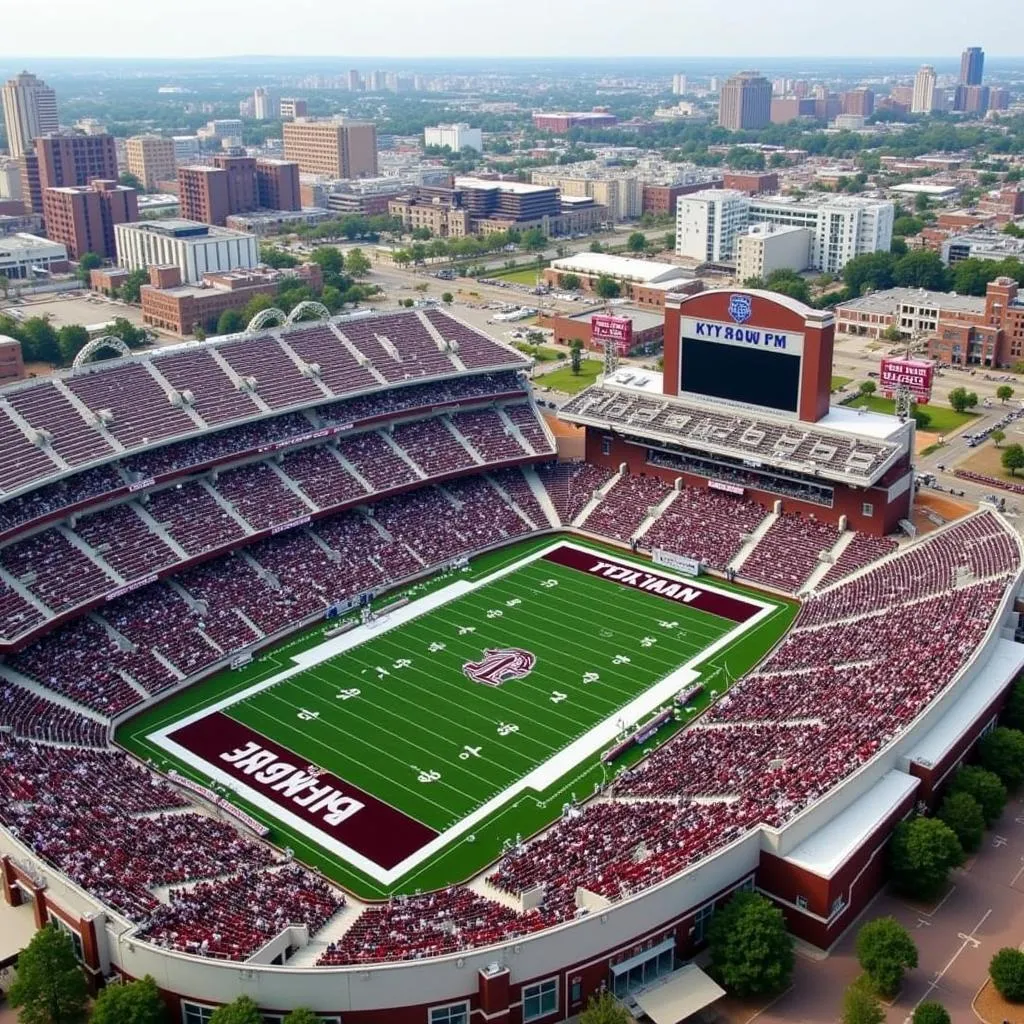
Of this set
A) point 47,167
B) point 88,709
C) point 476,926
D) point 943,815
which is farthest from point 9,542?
point 47,167

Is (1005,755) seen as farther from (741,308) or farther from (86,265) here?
(86,265)

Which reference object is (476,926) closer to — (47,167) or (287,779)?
(287,779)

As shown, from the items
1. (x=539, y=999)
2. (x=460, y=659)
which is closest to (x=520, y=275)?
(x=460, y=659)

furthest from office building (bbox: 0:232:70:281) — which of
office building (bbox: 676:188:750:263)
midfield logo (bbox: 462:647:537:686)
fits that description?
midfield logo (bbox: 462:647:537:686)

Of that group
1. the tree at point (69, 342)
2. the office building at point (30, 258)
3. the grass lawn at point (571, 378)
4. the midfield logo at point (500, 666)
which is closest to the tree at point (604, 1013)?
the midfield logo at point (500, 666)

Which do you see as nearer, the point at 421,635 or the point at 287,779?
the point at 287,779

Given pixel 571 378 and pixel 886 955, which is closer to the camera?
pixel 886 955
